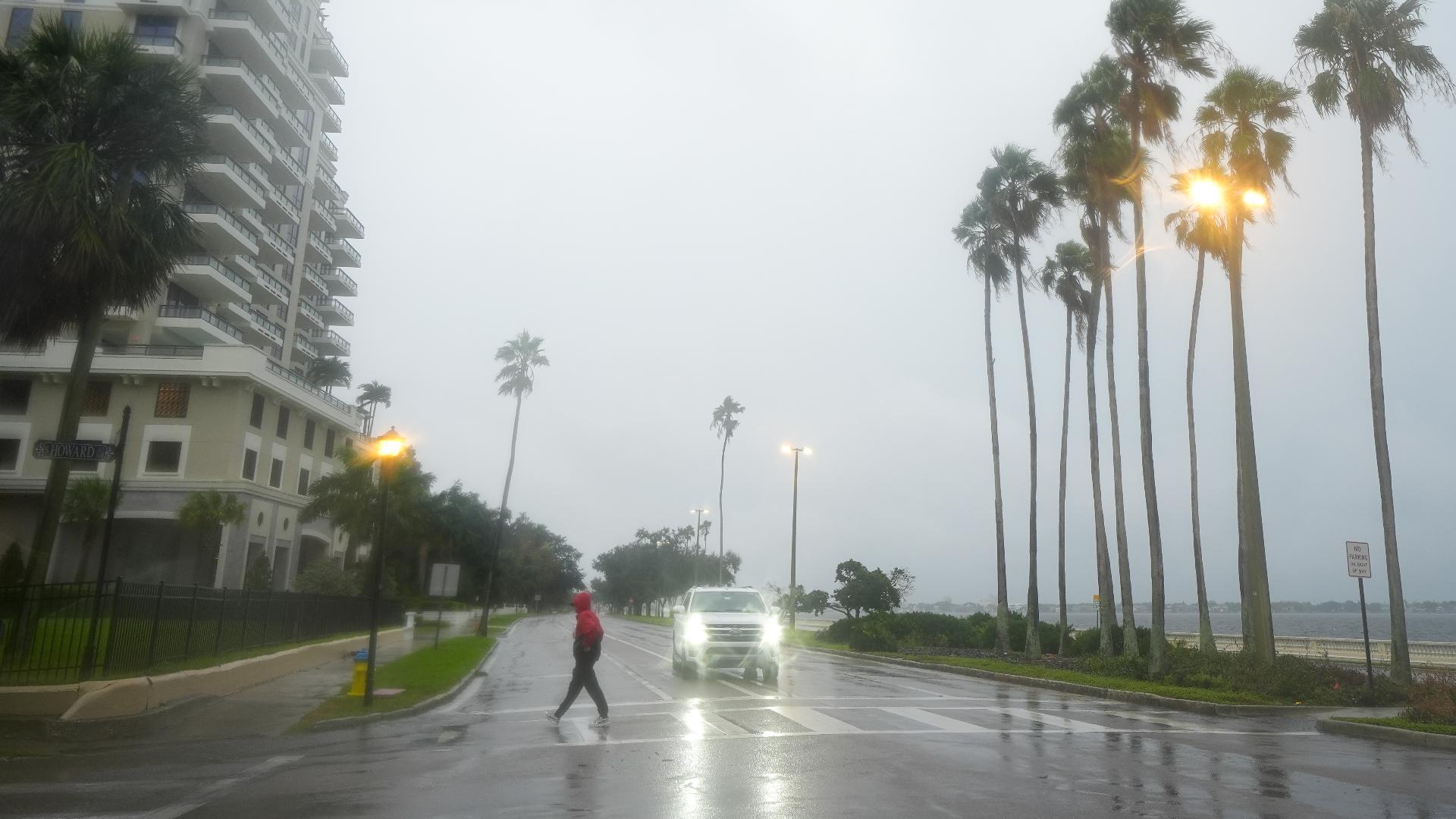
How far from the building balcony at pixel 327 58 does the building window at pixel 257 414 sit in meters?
26.5

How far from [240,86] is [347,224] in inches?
637

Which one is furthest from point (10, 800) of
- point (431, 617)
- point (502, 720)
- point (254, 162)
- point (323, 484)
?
point (431, 617)

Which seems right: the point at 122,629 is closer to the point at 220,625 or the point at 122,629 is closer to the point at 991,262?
the point at 220,625

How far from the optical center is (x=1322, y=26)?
21312 millimetres

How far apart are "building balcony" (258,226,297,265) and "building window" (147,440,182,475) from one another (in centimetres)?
1402

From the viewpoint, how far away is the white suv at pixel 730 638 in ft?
64.3

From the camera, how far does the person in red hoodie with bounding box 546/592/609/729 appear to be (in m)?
12.7

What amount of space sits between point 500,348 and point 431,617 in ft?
64.0

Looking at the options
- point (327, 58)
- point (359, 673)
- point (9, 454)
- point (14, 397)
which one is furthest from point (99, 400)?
point (359, 673)

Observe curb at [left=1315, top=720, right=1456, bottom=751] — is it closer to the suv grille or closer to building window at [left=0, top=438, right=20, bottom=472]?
the suv grille

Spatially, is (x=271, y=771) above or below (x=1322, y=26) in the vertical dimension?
below

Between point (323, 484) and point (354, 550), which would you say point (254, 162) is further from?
point (354, 550)

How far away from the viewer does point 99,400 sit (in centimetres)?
4219

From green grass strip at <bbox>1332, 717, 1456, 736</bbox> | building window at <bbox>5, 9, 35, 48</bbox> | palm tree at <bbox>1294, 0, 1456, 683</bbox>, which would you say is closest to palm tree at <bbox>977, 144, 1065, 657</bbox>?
palm tree at <bbox>1294, 0, 1456, 683</bbox>
